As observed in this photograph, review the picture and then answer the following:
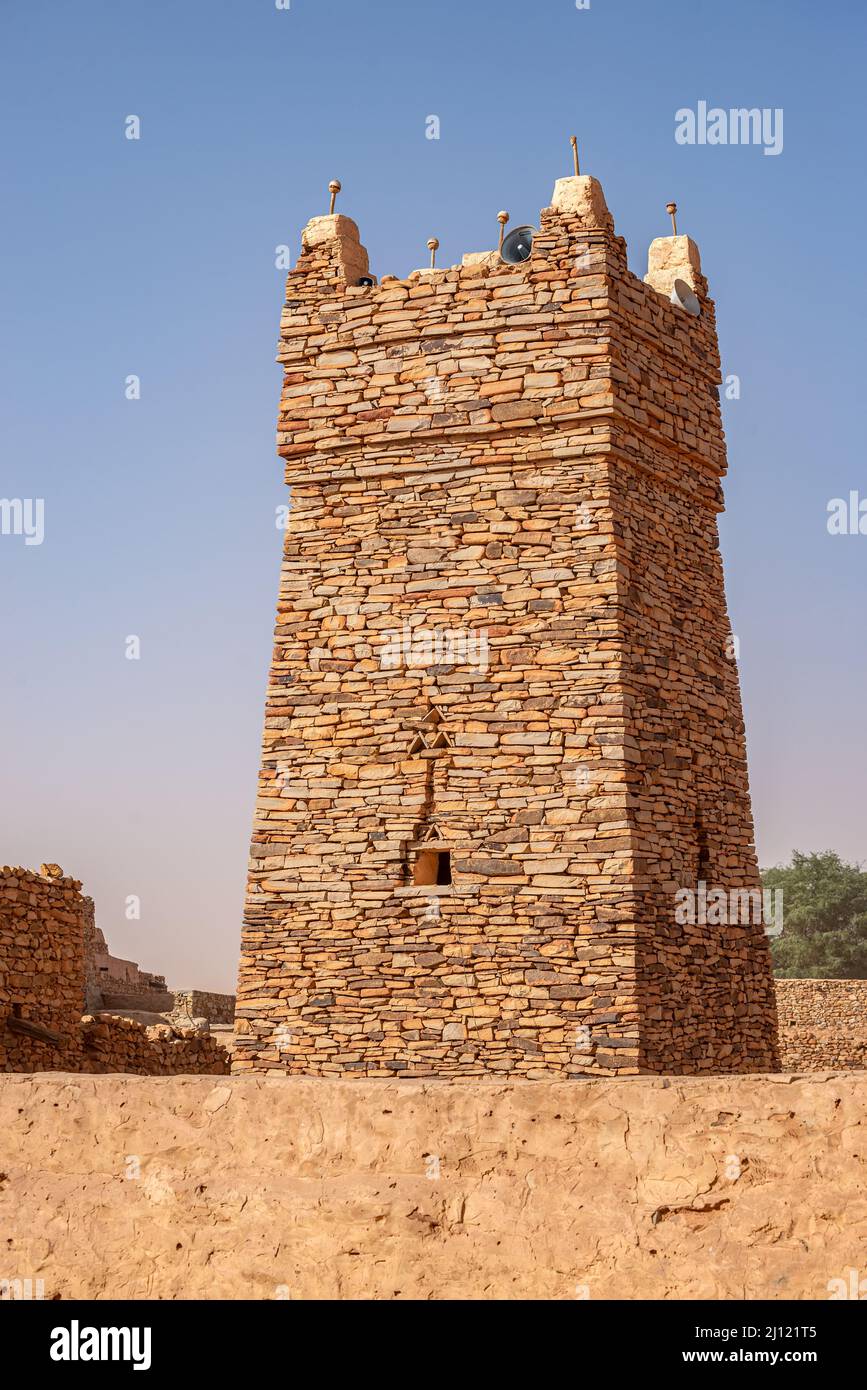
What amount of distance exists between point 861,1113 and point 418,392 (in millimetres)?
8517

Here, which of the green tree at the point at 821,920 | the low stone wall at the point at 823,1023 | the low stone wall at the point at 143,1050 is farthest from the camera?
the green tree at the point at 821,920

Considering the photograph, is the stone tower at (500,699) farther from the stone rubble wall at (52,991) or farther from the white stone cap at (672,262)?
the stone rubble wall at (52,991)

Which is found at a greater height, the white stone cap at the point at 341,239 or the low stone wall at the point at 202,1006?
the white stone cap at the point at 341,239

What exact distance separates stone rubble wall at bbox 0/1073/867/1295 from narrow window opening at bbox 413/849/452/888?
5.50 metres

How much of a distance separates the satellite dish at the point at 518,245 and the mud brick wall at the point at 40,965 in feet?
24.1

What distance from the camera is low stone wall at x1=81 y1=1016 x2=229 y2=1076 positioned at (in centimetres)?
1468

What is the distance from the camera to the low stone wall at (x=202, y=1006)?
75.2ft

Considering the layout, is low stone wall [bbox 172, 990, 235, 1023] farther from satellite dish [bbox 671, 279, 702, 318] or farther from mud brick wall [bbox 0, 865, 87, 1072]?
satellite dish [bbox 671, 279, 702, 318]

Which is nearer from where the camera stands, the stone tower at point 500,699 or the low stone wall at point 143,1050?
the stone tower at point 500,699

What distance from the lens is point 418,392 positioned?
12.2m

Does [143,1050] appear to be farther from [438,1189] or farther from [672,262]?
[438,1189]

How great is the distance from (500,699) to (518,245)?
4021 millimetres

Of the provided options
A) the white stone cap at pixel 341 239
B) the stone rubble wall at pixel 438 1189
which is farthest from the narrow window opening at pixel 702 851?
the stone rubble wall at pixel 438 1189

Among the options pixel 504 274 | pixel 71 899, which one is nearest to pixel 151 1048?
pixel 71 899
